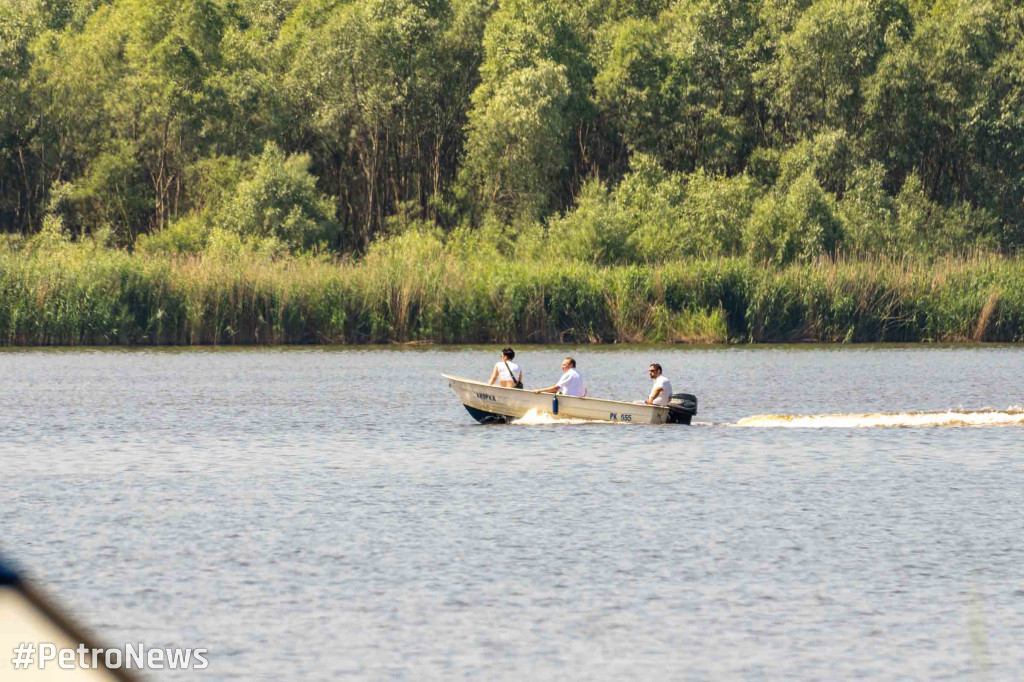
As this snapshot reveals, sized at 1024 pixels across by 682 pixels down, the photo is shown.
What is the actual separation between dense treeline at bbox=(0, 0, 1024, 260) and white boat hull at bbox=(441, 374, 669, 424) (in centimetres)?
4581

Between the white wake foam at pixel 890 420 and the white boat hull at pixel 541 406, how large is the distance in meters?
2.87

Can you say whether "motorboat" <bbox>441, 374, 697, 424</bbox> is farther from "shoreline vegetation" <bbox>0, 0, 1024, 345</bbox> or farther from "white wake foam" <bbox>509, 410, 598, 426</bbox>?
"shoreline vegetation" <bbox>0, 0, 1024, 345</bbox>

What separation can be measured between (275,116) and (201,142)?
4.70 metres

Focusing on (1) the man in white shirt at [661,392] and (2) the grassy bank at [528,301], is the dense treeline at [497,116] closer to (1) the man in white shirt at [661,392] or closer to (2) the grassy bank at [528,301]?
(2) the grassy bank at [528,301]

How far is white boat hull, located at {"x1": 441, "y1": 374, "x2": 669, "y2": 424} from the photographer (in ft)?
104

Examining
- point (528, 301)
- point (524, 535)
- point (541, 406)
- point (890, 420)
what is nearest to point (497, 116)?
point (528, 301)

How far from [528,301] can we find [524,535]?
42.4 meters

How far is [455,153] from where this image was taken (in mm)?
92062

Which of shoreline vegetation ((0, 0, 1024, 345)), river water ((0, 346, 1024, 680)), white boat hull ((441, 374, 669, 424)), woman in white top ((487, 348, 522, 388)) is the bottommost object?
river water ((0, 346, 1024, 680))

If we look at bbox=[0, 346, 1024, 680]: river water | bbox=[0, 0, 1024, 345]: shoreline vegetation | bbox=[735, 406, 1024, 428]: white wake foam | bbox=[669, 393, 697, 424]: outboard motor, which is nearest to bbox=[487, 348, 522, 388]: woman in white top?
bbox=[0, 346, 1024, 680]: river water

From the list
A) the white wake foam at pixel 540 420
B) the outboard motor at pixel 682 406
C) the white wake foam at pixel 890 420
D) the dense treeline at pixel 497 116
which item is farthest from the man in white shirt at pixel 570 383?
the dense treeline at pixel 497 116

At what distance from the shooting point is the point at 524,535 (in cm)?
1845

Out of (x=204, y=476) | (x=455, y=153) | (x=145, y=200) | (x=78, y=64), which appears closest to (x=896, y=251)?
(x=455, y=153)

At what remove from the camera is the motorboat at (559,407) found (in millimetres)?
31484
